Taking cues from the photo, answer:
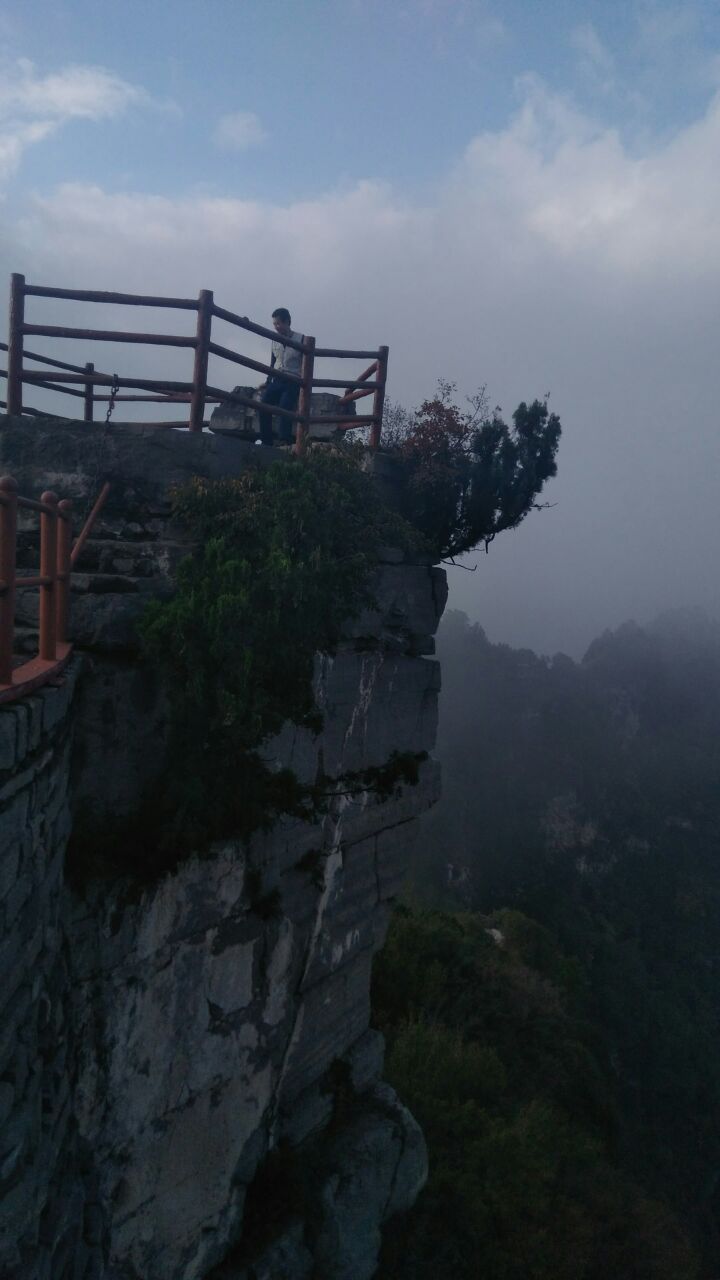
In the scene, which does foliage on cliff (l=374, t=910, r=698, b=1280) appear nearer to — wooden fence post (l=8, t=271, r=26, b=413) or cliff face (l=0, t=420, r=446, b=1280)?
cliff face (l=0, t=420, r=446, b=1280)

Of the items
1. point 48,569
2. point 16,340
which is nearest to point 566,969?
point 16,340

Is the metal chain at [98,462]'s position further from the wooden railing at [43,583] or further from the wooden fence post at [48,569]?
the wooden fence post at [48,569]

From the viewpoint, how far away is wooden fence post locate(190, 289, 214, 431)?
18.2 feet

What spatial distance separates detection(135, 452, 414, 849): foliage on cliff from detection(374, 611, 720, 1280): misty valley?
9.94ft

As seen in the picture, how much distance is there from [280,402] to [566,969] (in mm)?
23046

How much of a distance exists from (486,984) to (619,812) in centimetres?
2920

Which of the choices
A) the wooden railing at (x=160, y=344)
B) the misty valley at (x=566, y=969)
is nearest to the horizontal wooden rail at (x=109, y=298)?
the wooden railing at (x=160, y=344)

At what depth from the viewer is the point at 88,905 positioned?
4434 millimetres

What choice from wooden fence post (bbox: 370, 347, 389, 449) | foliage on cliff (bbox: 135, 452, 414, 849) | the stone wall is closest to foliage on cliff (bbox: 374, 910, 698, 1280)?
the stone wall

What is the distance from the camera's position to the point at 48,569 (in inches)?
148

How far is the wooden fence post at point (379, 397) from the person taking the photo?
24.0 ft

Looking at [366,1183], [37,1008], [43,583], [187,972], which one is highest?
[43,583]

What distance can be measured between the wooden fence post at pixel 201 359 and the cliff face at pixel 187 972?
29cm

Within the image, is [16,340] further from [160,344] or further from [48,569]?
[48,569]
